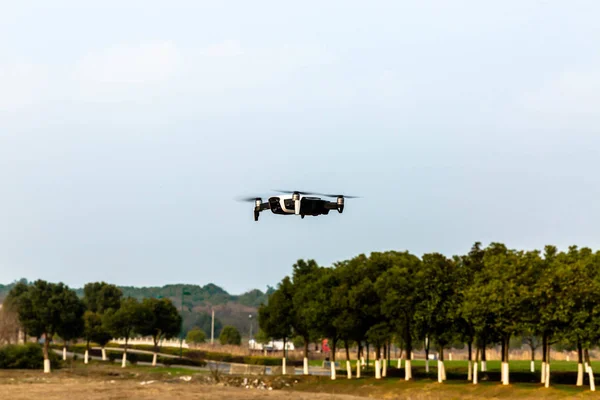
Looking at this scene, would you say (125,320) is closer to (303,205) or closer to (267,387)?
(267,387)

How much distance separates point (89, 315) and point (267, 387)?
55.0 meters

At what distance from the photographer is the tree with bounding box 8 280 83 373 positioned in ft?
344

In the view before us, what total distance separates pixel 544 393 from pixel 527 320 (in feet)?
28.7

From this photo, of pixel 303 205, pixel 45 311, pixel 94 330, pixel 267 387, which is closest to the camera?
pixel 303 205

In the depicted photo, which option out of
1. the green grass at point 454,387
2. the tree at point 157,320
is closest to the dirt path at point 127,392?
the green grass at point 454,387

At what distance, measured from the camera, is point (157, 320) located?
129625mm

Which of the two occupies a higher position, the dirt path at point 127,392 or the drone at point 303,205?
the drone at point 303,205

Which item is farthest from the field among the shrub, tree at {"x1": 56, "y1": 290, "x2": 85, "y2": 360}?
the shrub

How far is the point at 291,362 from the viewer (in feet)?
454

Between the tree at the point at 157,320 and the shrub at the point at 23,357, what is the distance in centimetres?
1623

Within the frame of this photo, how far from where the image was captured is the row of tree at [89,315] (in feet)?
346

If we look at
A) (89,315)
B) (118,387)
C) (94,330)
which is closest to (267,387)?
(118,387)

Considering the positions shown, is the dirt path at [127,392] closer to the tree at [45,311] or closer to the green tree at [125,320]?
the tree at [45,311]

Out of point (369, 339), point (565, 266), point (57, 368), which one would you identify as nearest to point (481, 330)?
point (565, 266)
